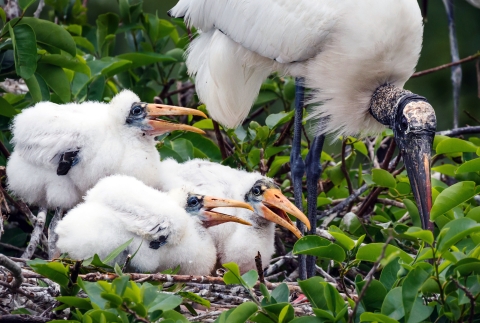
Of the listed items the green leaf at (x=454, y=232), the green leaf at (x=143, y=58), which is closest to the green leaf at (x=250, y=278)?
the green leaf at (x=454, y=232)

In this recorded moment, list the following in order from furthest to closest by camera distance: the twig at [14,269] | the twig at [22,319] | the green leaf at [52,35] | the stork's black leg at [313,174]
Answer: the stork's black leg at [313,174]
the green leaf at [52,35]
the twig at [22,319]
the twig at [14,269]

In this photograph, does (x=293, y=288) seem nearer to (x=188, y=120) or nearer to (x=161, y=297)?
(x=161, y=297)

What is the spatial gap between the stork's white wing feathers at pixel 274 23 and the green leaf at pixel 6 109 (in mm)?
1031

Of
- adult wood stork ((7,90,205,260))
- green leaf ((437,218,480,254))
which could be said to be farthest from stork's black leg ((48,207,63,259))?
green leaf ((437,218,480,254))

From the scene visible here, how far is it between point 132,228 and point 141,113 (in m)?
0.69

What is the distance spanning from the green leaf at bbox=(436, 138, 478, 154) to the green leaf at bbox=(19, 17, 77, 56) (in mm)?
1621

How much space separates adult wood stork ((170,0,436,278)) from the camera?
3.72m

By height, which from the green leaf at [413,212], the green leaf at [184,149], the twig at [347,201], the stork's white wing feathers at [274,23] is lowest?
the twig at [347,201]

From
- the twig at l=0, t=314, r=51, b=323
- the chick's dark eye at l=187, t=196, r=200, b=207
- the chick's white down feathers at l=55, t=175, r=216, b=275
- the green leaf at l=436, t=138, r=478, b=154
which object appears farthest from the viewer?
the green leaf at l=436, t=138, r=478, b=154

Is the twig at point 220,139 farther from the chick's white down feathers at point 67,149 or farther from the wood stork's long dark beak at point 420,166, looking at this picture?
the wood stork's long dark beak at point 420,166

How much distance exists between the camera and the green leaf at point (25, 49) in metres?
3.54

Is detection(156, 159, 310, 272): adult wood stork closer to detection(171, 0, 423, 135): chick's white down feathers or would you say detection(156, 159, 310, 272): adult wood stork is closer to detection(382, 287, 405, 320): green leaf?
detection(171, 0, 423, 135): chick's white down feathers

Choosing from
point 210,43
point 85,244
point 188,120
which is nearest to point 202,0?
point 210,43

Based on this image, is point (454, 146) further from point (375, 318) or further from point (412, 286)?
point (375, 318)
